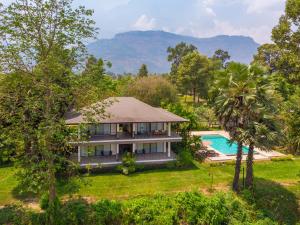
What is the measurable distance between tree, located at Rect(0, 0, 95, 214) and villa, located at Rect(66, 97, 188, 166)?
32.9 feet

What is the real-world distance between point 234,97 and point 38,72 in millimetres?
14453

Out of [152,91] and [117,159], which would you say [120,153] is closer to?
[117,159]

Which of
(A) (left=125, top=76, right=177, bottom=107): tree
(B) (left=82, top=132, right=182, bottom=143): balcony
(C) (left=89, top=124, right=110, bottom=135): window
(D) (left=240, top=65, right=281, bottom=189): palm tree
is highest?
(A) (left=125, top=76, right=177, bottom=107): tree

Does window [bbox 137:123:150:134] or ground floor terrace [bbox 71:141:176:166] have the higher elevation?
window [bbox 137:123:150:134]

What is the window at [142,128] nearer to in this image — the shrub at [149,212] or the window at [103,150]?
the window at [103,150]

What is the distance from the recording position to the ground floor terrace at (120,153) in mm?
29188

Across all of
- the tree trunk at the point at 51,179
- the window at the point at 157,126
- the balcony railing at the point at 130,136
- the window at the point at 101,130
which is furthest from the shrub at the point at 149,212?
the window at the point at 157,126

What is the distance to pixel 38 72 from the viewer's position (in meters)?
17.2

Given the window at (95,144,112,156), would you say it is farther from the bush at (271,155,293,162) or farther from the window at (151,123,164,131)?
the bush at (271,155,293,162)

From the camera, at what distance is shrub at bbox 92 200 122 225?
62.1 feet

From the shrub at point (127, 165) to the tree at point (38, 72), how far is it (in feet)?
34.3

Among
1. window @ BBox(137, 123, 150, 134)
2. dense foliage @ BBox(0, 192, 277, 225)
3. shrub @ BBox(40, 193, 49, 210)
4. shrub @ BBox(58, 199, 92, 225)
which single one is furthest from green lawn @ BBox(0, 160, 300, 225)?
window @ BBox(137, 123, 150, 134)

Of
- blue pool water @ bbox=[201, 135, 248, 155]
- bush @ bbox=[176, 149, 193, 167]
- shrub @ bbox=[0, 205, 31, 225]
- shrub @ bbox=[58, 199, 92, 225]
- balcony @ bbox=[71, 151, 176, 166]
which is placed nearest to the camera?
shrub @ bbox=[0, 205, 31, 225]

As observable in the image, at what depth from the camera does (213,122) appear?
50.8m
